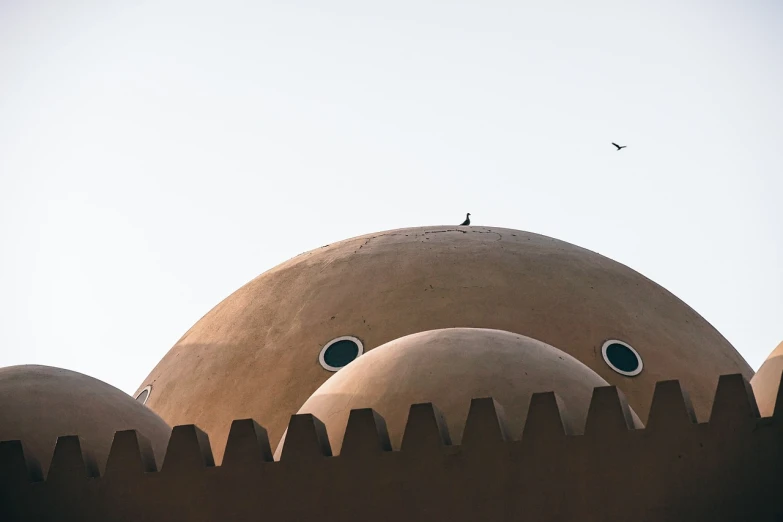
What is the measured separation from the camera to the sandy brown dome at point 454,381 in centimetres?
888

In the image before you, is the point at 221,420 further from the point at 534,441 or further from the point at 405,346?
the point at 534,441

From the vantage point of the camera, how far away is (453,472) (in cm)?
841

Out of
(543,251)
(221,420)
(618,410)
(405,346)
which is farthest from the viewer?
(543,251)

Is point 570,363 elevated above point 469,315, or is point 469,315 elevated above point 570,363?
point 469,315

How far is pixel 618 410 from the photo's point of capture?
27.2 feet

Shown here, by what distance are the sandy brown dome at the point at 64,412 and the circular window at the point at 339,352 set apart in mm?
2356

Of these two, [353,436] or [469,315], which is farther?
[469,315]

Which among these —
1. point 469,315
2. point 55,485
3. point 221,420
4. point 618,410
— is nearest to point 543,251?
point 469,315

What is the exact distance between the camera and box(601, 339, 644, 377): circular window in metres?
12.2

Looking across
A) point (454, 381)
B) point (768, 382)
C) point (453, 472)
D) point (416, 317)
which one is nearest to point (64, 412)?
point (454, 381)

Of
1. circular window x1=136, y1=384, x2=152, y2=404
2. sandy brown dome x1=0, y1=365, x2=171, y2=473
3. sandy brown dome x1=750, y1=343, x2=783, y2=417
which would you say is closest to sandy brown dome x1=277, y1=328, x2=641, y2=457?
sandy brown dome x1=750, y1=343, x2=783, y2=417

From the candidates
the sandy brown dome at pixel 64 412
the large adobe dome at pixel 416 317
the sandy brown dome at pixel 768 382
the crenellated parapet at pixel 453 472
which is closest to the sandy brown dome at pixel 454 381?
the crenellated parapet at pixel 453 472

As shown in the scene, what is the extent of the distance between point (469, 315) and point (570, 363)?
120 inches

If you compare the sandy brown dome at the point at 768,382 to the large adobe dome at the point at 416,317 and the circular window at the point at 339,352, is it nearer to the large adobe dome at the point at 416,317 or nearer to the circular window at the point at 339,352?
the large adobe dome at the point at 416,317
